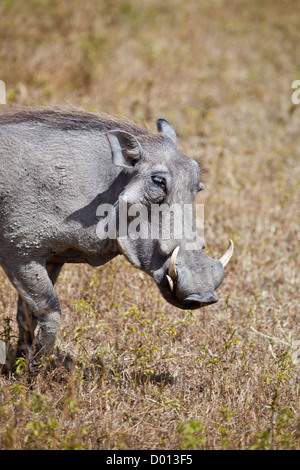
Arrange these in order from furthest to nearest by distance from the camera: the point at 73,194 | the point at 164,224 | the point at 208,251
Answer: the point at 208,251
the point at 73,194
the point at 164,224

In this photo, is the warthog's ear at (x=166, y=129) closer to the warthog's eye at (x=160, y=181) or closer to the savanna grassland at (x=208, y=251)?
the savanna grassland at (x=208, y=251)

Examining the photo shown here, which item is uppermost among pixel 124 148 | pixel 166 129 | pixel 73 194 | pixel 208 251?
pixel 166 129

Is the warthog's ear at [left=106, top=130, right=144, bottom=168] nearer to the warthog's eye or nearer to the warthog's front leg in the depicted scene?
the warthog's eye

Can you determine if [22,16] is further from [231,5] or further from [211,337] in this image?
[211,337]

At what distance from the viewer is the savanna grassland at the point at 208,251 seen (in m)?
3.27

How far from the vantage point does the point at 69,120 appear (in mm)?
3617

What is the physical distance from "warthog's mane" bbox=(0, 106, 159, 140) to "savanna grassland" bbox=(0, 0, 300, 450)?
A: 0.24 m

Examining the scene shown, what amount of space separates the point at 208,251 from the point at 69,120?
7.08ft

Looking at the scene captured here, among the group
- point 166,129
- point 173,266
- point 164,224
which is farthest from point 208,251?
point 173,266

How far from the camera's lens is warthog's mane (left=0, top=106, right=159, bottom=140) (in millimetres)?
3578

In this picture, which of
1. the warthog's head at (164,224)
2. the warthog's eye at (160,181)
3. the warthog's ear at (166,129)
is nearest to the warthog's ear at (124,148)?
the warthog's head at (164,224)

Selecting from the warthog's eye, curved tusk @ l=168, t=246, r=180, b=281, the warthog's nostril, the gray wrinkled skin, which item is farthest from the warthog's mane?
the warthog's nostril

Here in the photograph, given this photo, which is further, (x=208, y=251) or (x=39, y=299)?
(x=208, y=251)

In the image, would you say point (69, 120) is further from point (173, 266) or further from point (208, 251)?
point (208, 251)
